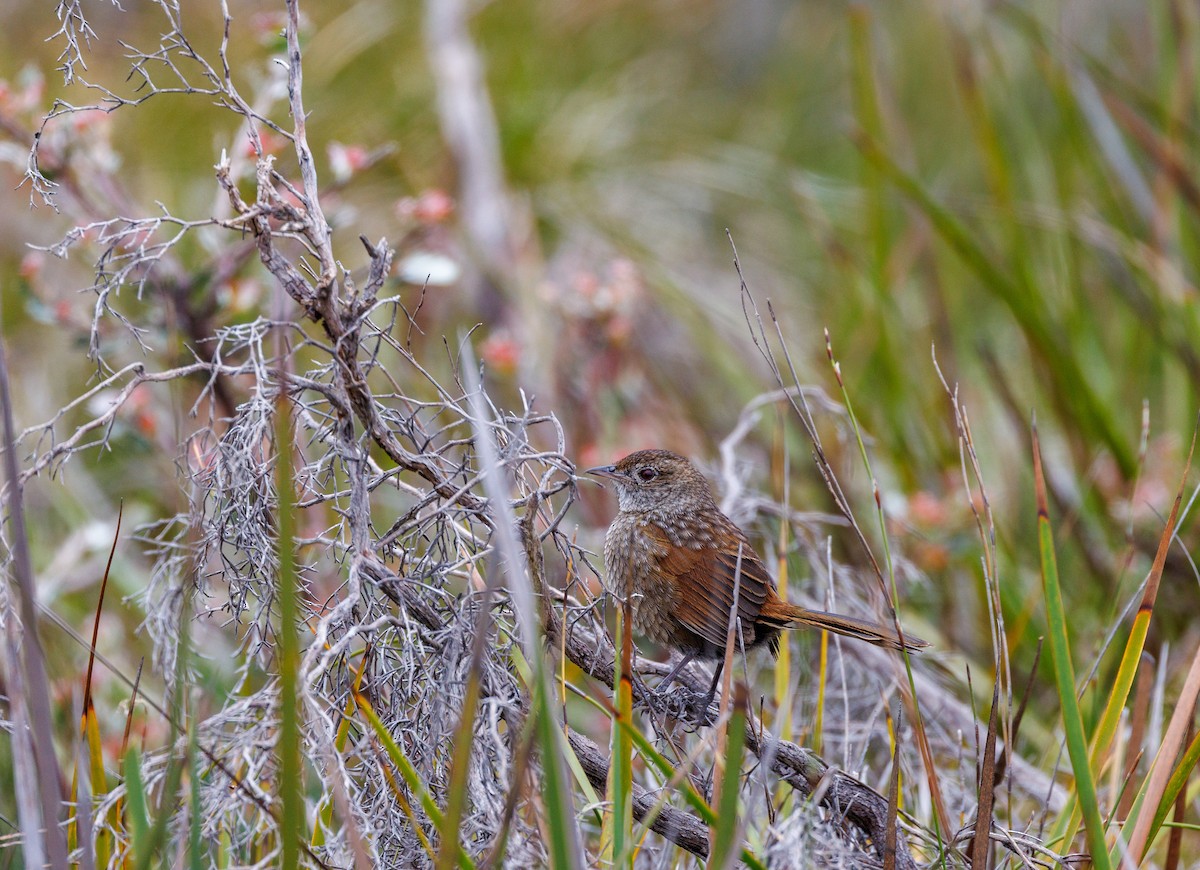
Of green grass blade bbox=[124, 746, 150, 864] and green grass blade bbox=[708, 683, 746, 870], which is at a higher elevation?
green grass blade bbox=[124, 746, 150, 864]

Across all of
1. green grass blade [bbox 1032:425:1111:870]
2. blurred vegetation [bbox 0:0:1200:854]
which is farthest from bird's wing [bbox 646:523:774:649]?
green grass blade [bbox 1032:425:1111:870]

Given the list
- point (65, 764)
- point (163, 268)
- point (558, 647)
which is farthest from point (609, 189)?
point (558, 647)

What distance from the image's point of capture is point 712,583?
8.54 feet

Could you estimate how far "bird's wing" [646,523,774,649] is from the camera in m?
2.54

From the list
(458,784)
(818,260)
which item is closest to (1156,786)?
(458,784)

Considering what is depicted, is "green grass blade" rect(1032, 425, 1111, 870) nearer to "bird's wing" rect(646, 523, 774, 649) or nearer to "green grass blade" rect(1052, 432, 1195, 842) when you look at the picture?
"green grass blade" rect(1052, 432, 1195, 842)

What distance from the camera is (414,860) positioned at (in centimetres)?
179

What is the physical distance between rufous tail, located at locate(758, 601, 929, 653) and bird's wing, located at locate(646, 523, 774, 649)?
39 millimetres

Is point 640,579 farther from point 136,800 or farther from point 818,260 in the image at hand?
point 818,260

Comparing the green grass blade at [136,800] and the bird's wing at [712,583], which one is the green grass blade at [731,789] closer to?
the green grass blade at [136,800]

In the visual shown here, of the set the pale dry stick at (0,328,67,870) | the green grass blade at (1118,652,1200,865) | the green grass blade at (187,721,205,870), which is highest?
the pale dry stick at (0,328,67,870)

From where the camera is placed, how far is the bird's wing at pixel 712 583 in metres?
2.54

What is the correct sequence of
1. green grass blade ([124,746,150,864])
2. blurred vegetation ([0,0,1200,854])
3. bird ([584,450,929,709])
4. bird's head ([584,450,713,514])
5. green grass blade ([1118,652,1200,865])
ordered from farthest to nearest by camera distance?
blurred vegetation ([0,0,1200,854]), bird's head ([584,450,713,514]), bird ([584,450,929,709]), green grass blade ([1118,652,1200,865]), green grass blade ([124,746,150,864])

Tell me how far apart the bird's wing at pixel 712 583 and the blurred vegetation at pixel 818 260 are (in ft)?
1.71
